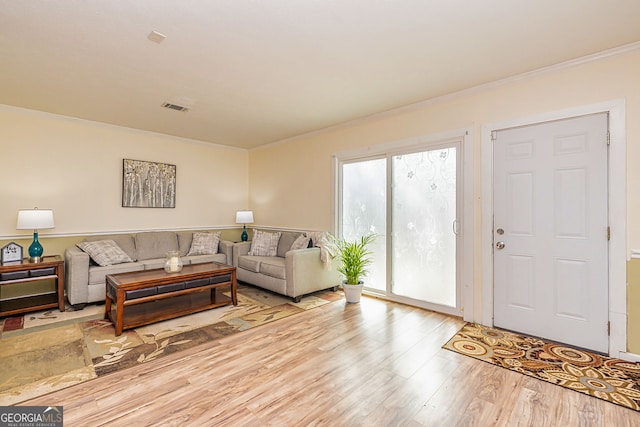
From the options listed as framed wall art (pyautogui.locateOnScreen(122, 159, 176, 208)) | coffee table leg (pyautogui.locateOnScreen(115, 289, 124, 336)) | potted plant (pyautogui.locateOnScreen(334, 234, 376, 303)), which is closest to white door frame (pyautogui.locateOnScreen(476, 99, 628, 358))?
potted plant (pyautogui.locateOnScreen(334, 234, 376, 303))

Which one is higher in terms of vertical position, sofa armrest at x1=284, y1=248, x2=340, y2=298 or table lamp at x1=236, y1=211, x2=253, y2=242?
table lamp at x1=236, y1=211, x2=253, y2=242

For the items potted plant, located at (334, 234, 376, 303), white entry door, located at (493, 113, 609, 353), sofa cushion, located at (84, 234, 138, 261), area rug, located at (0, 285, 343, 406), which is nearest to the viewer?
A: area rug, located at (0, 285, 343, 406)

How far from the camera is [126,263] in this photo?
13.9 feet

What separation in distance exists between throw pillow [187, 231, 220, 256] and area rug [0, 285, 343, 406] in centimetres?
156

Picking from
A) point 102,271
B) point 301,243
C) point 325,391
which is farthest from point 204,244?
point 325,391

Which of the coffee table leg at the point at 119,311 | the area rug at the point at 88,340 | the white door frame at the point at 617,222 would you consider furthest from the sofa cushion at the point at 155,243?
the white door frame at the point at 617,222

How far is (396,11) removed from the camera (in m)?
2.06

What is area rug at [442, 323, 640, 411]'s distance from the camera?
2074 millimetres

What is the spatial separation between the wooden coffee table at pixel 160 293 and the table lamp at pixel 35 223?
114cm

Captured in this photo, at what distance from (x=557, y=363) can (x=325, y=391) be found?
1.90 metres

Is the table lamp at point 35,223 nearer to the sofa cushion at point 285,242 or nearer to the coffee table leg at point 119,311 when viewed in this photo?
the coffee table leg at point 119,311

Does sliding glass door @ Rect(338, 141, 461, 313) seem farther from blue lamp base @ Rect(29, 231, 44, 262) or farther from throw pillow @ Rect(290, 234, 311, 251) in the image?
blue lamp base @ Rect(29, 231, 44, 262)

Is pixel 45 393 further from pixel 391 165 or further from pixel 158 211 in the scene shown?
pixel 391 165

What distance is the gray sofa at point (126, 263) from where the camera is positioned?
3.66 meters
